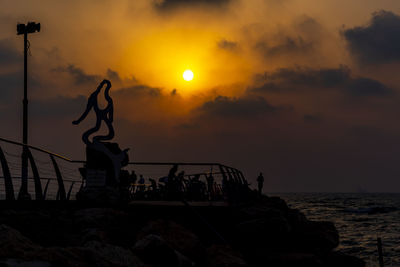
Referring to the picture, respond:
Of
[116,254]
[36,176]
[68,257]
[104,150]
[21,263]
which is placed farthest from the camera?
[104,150]

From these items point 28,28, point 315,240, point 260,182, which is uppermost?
point 28,28

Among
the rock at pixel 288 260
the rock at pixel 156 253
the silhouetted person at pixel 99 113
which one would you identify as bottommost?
the rock at pixel 288 260

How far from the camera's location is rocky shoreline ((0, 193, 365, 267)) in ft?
22.2

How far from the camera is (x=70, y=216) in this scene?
38.7 ft

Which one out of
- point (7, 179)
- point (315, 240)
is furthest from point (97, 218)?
point (315, 240)

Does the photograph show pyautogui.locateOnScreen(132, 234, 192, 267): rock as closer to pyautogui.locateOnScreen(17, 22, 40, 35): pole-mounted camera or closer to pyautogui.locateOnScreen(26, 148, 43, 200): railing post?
pyautogui.locateOnScreen(26, 148, 43, 200): railing post

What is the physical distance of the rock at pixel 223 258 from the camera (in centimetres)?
1025

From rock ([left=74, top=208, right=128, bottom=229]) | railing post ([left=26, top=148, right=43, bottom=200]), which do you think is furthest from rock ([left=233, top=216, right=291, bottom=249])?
railing post ([left=26, top=148, right=43, bottom=200])

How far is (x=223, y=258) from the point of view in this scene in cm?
1054

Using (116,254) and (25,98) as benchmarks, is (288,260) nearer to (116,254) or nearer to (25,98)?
(116,254)

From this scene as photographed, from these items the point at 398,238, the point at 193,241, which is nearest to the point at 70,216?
the point at 193,241

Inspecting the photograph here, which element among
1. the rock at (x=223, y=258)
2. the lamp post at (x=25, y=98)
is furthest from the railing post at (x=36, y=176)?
the rock at (x=223, y=258)

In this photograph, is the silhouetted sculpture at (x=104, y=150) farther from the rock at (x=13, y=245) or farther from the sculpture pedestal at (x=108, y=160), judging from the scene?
the rock at (x=13, y=245)

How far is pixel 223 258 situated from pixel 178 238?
3.61 feet
